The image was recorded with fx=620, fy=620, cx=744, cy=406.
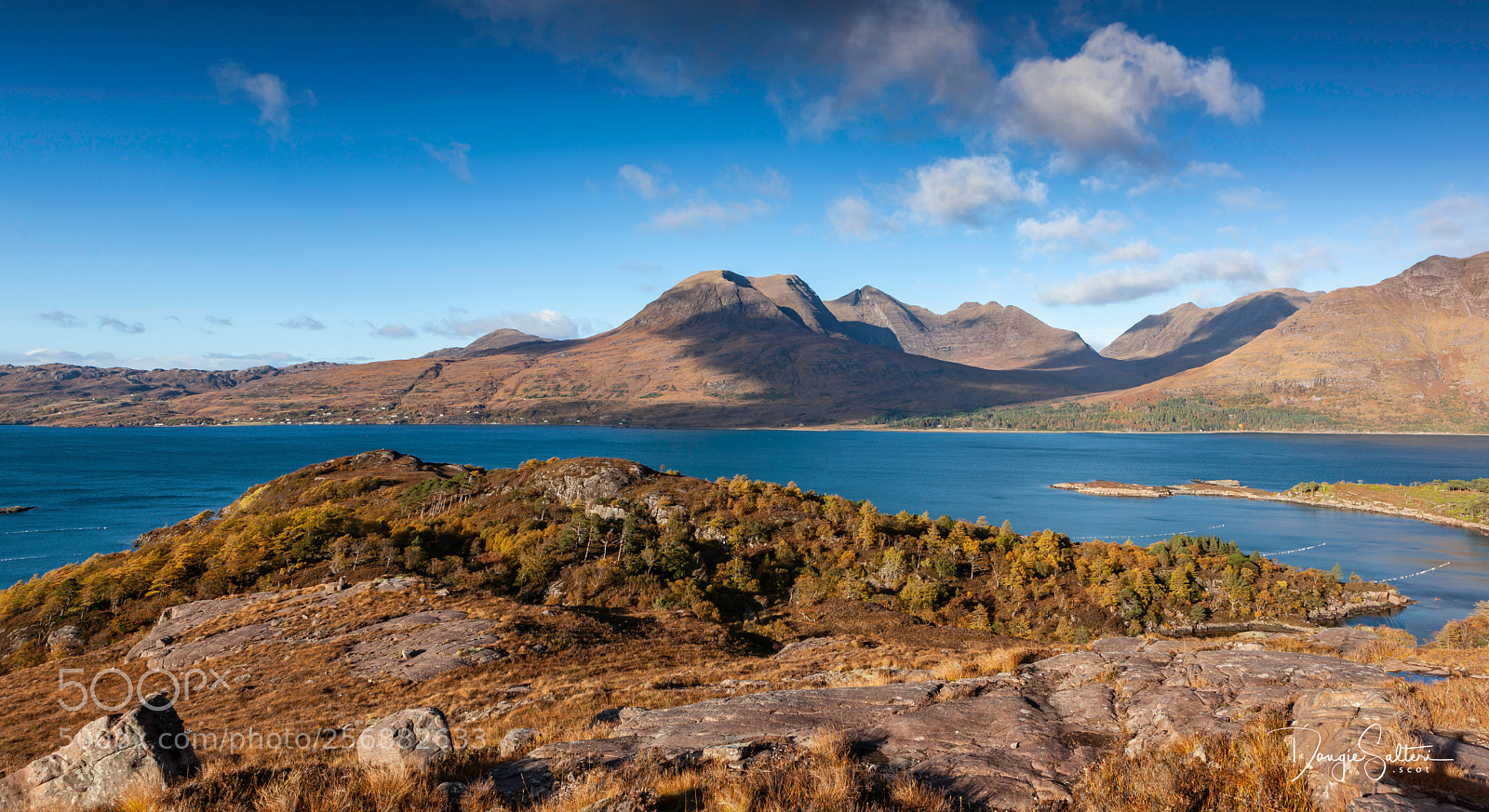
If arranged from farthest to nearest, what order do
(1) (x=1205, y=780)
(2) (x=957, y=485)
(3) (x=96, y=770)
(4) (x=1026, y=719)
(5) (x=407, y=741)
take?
(2) (x=957, y=485) → (4) (x=1026, y=719) → (5) (x=407, y=741) → (3) (x=96, y=770) → (1) (x=1205, y=780)

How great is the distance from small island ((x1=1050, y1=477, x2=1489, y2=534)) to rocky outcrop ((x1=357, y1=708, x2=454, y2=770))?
13100 cm

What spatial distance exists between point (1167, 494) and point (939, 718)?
13491 cm

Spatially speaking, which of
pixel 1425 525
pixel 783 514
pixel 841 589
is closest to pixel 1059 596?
pixel 841 589

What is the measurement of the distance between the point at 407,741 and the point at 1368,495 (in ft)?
492

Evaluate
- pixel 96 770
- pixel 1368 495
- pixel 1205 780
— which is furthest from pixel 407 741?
pixel 1368 495

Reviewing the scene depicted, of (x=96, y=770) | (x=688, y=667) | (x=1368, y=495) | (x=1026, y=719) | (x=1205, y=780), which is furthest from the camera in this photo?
(x=1368, y=495)

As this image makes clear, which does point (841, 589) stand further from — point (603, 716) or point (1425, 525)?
point (1425, 525)

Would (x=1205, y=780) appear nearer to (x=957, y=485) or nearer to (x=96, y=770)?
(x=96, y=770)

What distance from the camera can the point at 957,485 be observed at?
124500 millimetres

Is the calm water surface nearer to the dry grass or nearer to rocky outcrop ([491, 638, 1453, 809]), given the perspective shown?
rocky outcrop ([491, 638, 1453, 809])

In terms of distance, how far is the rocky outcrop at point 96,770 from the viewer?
7.48m

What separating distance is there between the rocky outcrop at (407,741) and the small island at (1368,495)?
430ft

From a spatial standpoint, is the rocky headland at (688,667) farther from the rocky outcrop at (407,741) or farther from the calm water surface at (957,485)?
the calm water surface at (957,485)

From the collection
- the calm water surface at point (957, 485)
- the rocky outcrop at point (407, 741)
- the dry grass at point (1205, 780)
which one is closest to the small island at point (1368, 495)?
the calm water surface at point (957, 485)
